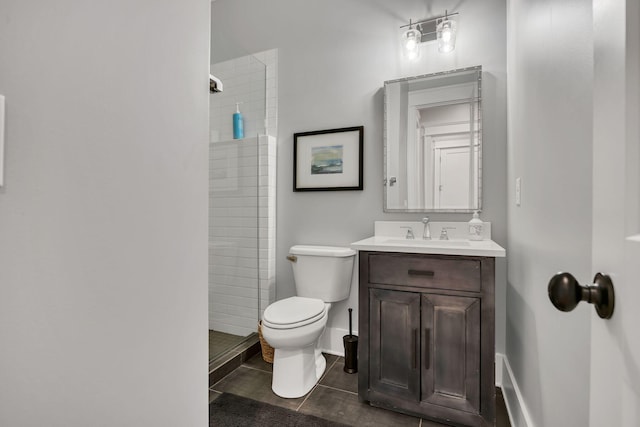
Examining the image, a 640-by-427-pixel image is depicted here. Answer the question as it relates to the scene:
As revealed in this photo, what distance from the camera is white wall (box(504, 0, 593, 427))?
0.79 metres

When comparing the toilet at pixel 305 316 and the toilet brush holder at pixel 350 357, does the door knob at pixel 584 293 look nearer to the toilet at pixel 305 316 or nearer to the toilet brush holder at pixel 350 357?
the toilet at pixel 305 316

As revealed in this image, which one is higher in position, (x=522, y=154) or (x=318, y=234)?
(x=522, y=154)

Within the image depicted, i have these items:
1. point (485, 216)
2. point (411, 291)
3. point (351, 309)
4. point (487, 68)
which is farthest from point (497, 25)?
point (351, 309)

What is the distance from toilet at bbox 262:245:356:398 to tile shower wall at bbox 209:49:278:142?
101 cm

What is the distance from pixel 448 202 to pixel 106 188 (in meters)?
1.90

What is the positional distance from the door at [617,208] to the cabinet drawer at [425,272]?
3.56 ft

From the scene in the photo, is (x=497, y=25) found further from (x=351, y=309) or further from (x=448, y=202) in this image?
(x=351, y=309)

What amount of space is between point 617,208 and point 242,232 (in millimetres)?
2256

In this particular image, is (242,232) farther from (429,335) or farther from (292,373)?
(429,335)

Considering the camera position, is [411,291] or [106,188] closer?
[106,188]

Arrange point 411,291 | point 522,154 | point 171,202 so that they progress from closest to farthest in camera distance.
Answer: point 171,202
point 522,154
point 411,291

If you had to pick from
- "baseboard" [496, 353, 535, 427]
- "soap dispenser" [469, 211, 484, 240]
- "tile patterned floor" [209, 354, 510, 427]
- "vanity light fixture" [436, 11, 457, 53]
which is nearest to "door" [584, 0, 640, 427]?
"baseboard" [496, 353, 535, 427]

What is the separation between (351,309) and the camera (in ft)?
7.21

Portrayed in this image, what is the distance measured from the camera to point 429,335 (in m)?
1.57
